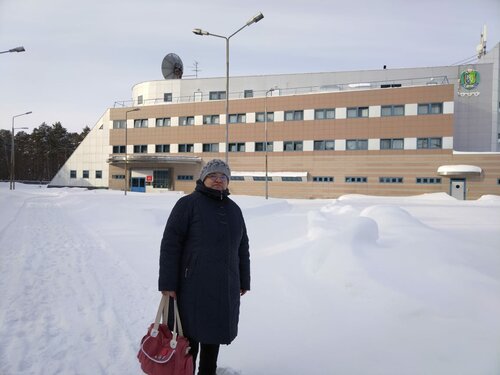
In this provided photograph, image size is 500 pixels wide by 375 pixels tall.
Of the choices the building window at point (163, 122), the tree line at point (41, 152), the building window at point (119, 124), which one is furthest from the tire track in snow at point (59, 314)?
the tree line at point (41, 152)

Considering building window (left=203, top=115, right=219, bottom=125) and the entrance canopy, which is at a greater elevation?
building window (left=203, top=115, right=219, bottom=125)

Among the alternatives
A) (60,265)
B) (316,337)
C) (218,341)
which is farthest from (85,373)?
(60,265)

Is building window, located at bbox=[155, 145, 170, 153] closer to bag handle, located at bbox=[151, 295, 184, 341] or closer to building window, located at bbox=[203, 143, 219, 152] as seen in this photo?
building window, located at bbox=[203, 143, 219, 152]

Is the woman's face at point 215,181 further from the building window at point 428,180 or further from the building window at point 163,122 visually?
the building window at point 163,122

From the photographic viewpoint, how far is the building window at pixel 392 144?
34.2 meters

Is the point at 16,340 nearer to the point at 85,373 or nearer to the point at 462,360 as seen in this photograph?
the point at 85,373

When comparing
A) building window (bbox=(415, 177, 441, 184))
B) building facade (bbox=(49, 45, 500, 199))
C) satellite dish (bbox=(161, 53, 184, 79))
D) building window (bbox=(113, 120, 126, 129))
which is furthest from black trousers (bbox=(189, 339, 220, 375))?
satellite dish (bbox=(161, 53, 184, 79))

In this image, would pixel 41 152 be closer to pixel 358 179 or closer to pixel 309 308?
pixel 358 179

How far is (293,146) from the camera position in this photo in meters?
38.0

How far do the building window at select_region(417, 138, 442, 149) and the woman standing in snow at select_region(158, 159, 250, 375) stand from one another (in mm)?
35310

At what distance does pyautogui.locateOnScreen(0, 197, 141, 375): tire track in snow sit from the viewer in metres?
3.38

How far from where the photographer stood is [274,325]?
431 cm

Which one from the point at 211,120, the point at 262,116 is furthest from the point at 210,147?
the point at 262,116

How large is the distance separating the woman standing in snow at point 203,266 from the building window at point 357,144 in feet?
115
